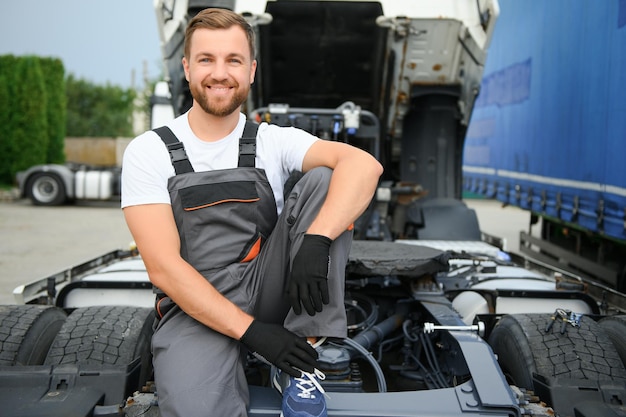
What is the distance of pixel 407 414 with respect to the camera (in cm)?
242

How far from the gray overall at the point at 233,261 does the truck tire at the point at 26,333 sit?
0.78 metres

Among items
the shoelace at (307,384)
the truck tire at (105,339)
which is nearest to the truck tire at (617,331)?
the shoelace at (307,384)

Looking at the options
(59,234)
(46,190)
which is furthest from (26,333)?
(46,190)

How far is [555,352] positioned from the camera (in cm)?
293

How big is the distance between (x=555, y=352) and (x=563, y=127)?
5.19 metres

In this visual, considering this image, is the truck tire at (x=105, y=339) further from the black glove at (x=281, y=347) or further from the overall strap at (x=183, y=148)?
the overall strap at (x=183, y=148)

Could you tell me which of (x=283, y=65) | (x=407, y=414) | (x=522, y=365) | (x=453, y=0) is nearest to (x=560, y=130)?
(x=453, y=0)

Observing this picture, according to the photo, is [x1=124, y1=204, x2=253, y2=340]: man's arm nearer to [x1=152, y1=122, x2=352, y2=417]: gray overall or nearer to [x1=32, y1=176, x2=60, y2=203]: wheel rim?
[x1=152, y1=122, x2=352, y2=417]: gray overall

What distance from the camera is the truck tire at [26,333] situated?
2961 mm

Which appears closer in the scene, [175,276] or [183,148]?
[175,276]

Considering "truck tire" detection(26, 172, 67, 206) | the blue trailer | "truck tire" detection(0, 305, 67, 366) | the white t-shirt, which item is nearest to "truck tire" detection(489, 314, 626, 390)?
the white t-shirt

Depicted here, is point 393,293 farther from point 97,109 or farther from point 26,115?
point 97,109

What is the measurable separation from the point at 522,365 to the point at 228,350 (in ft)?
4.65

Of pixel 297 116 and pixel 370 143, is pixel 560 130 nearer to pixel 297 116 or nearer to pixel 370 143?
pixel 370 143
